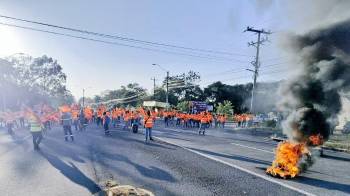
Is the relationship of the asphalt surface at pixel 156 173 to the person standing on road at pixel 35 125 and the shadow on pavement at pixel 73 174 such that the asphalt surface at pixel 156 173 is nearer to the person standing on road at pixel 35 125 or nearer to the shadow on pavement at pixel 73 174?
the shadow on pavement at pixel 73 174

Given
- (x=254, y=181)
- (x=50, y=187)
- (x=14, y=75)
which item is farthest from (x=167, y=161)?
(x=14, y=75)

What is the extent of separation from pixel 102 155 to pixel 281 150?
610 centimetres

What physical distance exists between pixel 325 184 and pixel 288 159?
3.18 feet

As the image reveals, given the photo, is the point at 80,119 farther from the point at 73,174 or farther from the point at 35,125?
the point at 73,174

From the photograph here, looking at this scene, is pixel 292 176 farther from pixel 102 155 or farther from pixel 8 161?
pixel 8 161

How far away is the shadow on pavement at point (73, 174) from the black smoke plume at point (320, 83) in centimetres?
519

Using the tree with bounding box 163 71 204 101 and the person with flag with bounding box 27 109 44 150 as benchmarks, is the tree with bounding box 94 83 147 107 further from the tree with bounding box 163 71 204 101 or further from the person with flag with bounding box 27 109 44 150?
the person with flag with bounding box 27 109 44 150

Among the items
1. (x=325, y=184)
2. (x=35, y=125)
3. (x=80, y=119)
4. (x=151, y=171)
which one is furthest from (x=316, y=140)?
(x=80, y=119)

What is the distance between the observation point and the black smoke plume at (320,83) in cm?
832

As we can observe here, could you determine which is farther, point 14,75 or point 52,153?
point 14,75

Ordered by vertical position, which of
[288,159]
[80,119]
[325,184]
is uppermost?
[80,119]

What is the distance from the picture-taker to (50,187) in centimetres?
684

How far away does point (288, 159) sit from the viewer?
311 inches

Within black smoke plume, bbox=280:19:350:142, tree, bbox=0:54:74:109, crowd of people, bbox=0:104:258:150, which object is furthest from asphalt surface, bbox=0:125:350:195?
tree, bbox=0:54:74:109
